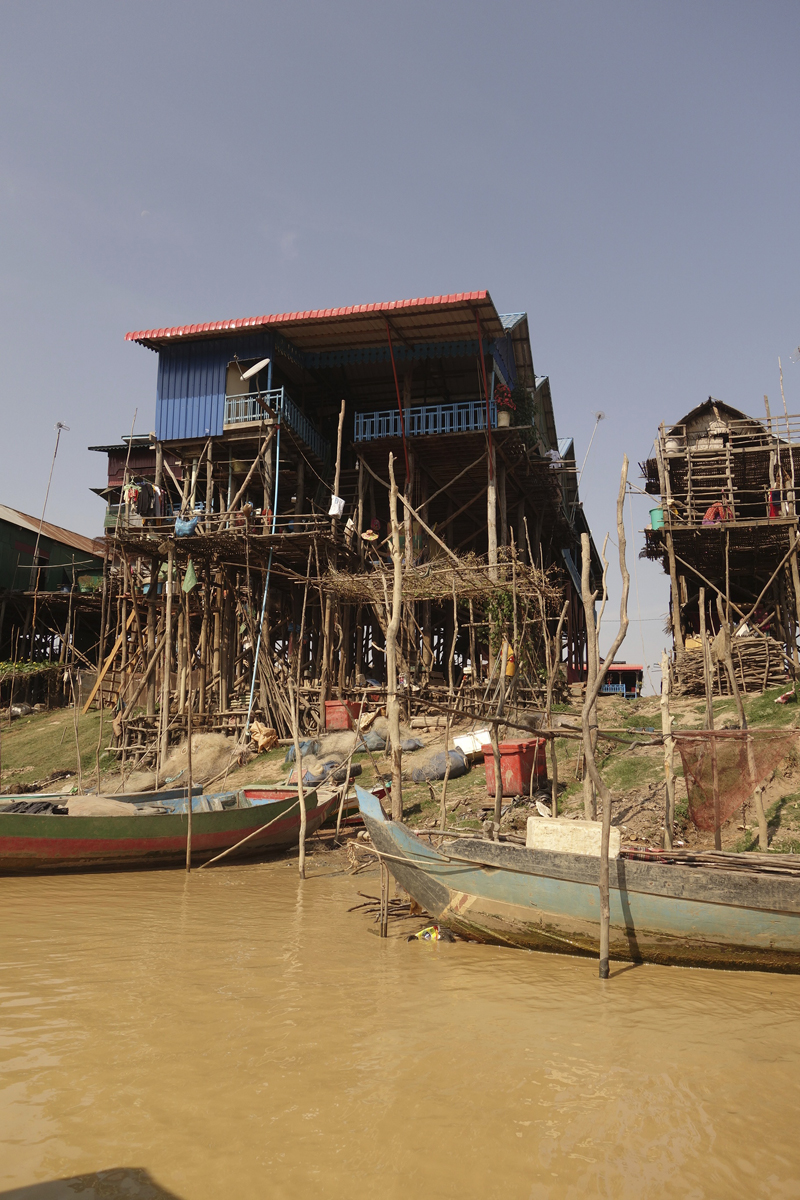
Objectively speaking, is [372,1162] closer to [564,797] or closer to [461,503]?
[564,797]

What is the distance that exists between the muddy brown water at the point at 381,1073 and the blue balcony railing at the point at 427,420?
15.4 meters

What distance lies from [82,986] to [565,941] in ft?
14.0

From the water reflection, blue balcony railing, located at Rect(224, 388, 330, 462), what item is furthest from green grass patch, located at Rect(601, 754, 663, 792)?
blue balcony railing, located at Rect(224, 388, 330, 462)

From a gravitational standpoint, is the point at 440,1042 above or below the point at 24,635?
below

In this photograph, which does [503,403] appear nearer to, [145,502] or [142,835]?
[145,502]

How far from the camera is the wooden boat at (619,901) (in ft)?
22.6

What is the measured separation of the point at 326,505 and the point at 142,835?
13.5 metres

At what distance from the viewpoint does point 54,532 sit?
115ft

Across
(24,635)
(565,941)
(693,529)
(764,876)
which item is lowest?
(565,941)

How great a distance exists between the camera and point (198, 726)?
19.7m

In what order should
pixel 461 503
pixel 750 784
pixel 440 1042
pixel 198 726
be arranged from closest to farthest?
pixel 440 1042, pixel 750 784, pixel 198 726, pixel 461 503

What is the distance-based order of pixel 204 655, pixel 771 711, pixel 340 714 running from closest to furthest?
1. pixel 771 711
2. pixel 340 714
3. pixel 204 655

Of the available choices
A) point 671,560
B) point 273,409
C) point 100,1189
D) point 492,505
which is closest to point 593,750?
point 100,1189

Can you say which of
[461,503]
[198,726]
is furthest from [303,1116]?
[461,503]
